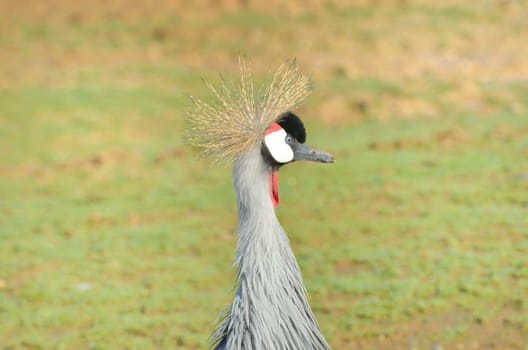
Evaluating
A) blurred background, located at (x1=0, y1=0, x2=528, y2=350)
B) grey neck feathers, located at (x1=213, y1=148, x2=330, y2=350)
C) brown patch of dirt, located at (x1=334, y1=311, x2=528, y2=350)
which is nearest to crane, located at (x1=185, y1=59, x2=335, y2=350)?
grey neck feathers, located at (x1=213, y1=148, x2=330, y2=350)

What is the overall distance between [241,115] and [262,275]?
1.93ft

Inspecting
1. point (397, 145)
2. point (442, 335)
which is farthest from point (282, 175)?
point (442, 335)

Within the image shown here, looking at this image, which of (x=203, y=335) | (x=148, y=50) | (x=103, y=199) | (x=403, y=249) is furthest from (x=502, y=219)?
(x=148, y=50)

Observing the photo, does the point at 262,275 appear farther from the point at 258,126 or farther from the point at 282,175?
the point at 282,175

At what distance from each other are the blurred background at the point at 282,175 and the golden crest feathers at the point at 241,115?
2.19 m

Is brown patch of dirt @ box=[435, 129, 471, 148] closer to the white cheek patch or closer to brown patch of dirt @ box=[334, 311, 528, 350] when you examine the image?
brown patch of dirt @ box=[334, 311, 528, 350]

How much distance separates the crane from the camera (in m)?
3.31

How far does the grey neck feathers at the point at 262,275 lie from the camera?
3309mm

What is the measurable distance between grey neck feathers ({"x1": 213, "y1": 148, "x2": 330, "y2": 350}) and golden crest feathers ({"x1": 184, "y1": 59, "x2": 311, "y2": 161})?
0.06 meters

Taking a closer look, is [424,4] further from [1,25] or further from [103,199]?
[103,199]

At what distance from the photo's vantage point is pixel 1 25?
16141 mm

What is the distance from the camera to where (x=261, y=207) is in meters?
3.31

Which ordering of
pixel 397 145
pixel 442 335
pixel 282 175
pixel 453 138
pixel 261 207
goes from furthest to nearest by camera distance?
pixel 397 145
pixel 453 138
pixel 282 175
pixel 442 335
pixel 261 207

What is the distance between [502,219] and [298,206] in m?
1.85
